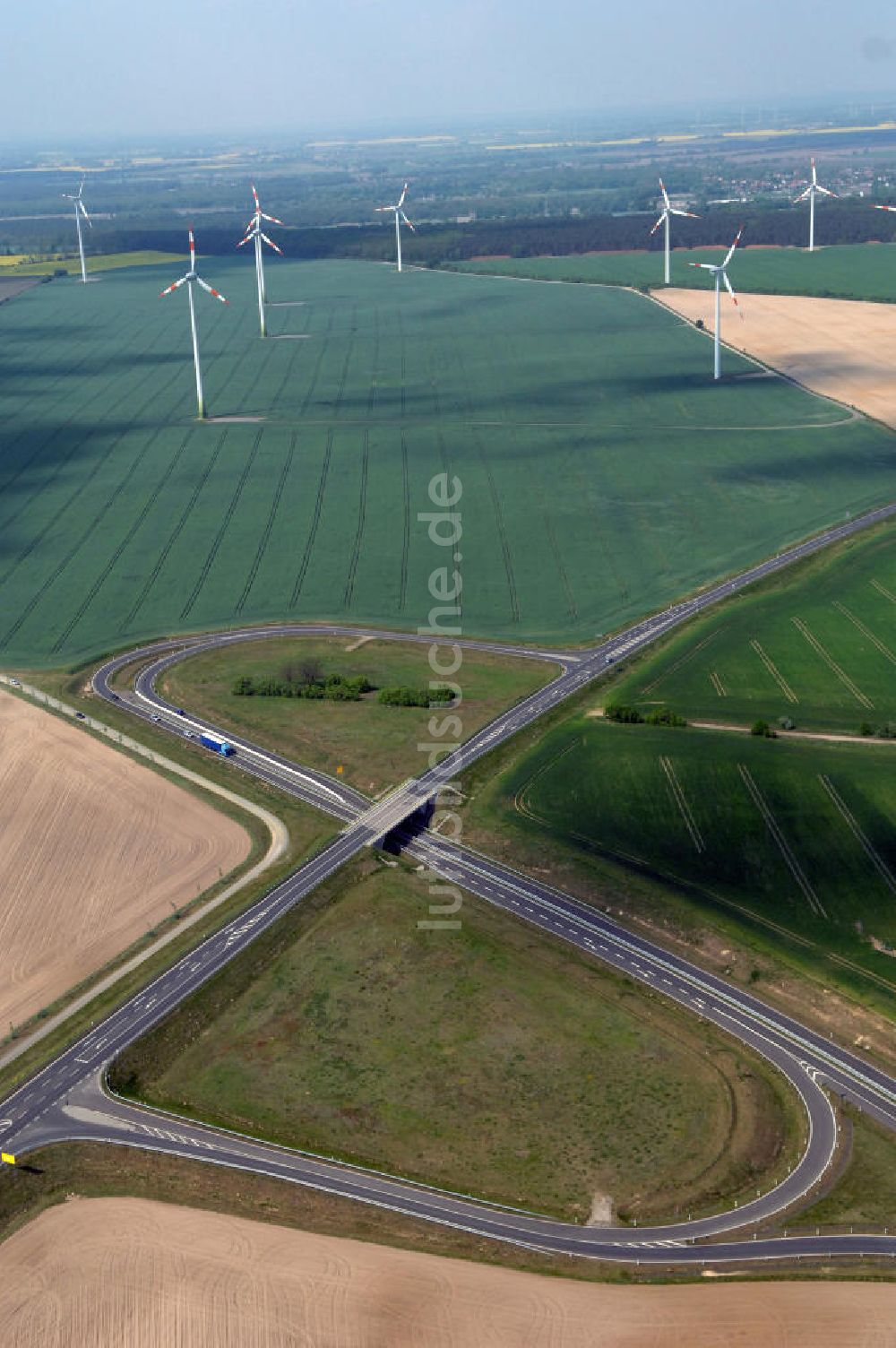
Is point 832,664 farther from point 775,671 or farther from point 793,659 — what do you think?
point 775,671

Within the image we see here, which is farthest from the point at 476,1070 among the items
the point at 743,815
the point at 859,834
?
the point at 859,834

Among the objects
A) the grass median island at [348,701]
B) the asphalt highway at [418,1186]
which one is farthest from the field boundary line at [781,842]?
the grass median island at [348,701]

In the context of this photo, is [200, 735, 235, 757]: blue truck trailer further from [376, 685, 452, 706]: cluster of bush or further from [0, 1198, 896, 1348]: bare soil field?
[0, 1198, 896, 1348]: bare soil field

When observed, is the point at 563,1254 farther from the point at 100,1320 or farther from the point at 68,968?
the point at 68,968

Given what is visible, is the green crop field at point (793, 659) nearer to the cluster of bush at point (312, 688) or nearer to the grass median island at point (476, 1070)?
the cluster of bush at point (312, 688)

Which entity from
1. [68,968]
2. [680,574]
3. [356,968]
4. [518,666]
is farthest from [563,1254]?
[680,574]

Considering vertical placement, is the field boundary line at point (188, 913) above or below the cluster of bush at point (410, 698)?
below
